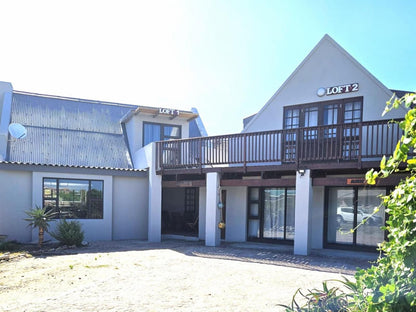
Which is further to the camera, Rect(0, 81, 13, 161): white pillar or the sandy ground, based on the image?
Rect(0, 81, 13, 161): white pillar

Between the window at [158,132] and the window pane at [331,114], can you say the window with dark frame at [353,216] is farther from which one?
the window at [158,132]

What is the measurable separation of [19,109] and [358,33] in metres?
15.5

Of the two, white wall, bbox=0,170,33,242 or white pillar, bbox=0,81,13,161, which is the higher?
white pillar, bbox=0,81,13,161

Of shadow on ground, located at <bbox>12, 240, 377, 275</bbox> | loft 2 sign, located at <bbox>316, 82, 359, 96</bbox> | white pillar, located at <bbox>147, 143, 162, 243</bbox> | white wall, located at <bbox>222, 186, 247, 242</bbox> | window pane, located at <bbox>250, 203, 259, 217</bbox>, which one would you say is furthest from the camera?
white pillar, located at <bbox>147, 143, 162, 243</bbox>

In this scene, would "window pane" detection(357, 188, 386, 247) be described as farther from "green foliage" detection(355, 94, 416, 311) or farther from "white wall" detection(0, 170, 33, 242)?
"white wall" detection(0, 170, 33, 242)

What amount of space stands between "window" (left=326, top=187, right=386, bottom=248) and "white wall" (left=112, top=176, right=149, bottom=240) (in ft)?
24.7

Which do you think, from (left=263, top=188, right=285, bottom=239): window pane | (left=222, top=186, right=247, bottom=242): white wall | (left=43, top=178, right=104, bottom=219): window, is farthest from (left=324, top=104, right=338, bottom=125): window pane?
(left=43, top=178, right=104, bottom=219): window

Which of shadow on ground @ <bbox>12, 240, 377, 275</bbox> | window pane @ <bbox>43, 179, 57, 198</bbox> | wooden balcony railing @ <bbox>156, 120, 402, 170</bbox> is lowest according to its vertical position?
shadow on ground @ <bbox>12, 240, 377, 275</bbox>

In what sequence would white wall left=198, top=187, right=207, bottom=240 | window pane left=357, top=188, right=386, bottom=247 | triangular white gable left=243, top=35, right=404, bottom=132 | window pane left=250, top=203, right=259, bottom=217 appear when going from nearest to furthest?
window pane left=357, top=188, right=386, bottom=247, triangular white gable left=243, top=35, right=404, bottom=132, window pane left=250, top=203, right=259, bottom=217, white wall left=198, top=187, right=207, bottom=240

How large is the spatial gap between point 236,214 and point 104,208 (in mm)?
5353

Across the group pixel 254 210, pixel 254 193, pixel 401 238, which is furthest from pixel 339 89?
pixel 401 238

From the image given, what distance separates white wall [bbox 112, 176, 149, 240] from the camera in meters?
13.3

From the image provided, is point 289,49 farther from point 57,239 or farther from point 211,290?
point 57,239

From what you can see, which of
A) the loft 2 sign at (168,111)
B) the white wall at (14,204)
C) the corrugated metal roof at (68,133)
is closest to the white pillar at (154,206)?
the loft 2 sign at (168,111)
